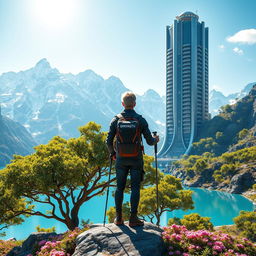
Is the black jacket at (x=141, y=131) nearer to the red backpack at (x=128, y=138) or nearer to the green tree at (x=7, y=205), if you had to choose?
the red backpack at (x=128, y=138)

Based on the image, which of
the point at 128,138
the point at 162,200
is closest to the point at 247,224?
the point at 162,200

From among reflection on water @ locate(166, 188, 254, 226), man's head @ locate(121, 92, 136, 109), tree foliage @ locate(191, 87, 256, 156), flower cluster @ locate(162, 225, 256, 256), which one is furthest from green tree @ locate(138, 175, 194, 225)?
tree foliage @ locate(191, 87, 256, 156)

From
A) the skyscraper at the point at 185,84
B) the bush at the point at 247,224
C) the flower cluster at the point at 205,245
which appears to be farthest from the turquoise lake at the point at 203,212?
the skyscraper at the point at 185,84

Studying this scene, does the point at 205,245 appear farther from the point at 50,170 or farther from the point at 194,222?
the point at 194,222

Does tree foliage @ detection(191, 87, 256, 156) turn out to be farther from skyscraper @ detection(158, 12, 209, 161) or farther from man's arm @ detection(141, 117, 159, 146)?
man's arm @ detection(141, 117, 159, 146)

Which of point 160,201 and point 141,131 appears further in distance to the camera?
point 160,201

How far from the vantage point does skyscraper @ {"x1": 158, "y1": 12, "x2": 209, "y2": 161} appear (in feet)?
589

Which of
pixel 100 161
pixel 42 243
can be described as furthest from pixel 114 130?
pixel 100 161

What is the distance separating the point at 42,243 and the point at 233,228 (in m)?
34.4

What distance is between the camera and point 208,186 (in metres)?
91.4

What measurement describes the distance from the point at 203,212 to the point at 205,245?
5845 cm

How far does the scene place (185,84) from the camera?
181 m

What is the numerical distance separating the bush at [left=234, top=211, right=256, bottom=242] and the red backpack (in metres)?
30.6

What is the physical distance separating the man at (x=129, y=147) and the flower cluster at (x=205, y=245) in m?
1.20
